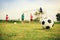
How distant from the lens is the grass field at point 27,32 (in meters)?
1.50

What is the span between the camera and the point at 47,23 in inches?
58.3

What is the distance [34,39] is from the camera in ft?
4.91

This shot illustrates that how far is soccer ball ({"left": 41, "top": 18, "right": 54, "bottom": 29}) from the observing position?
58.3 inches

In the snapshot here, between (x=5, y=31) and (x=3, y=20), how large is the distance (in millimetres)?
107

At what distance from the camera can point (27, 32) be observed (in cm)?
151

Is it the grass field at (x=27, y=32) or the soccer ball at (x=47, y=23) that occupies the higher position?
the soccer ball at (x=47, y=23)

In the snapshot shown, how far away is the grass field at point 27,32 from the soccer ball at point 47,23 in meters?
0.03

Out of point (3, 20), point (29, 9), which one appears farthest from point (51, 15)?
point (3, 20)

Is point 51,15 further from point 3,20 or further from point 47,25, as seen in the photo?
point 3,20

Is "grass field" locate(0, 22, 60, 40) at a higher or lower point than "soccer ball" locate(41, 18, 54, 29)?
lower

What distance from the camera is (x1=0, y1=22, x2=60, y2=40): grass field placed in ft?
4.91

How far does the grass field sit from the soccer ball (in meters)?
0.03

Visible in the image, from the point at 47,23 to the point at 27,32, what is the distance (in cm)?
20

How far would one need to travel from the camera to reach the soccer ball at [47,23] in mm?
1480
